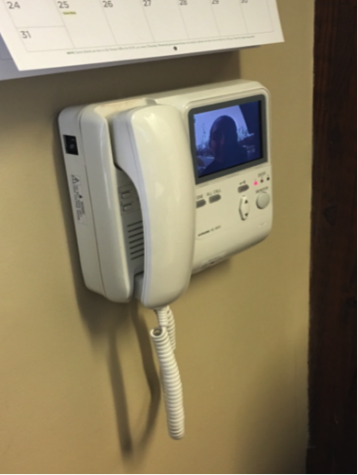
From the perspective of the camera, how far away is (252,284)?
745mm

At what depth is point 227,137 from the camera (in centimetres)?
56

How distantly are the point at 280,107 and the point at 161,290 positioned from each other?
359 mm

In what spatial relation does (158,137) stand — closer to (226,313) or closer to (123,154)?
(123,154)

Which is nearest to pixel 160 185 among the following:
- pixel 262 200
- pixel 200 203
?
pixel 200 203

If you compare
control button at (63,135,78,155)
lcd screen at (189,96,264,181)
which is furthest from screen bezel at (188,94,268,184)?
control button at (63,135,78,155)

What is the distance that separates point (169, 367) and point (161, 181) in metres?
0.23

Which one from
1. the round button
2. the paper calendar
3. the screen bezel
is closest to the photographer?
the paper calendar

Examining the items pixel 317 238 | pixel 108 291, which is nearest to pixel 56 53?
pixel 108 291

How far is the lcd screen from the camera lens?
52 cm

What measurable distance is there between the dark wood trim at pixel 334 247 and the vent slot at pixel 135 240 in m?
0.40

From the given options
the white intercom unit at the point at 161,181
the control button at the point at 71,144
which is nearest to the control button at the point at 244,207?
the white intercom unit at the point at 161,181

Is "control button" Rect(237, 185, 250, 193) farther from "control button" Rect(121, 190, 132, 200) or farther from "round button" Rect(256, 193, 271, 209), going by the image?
"control button" Rect(121, 190, 132, 200)

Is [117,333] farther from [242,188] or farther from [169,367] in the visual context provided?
[242,188]

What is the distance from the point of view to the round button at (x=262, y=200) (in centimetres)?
61
